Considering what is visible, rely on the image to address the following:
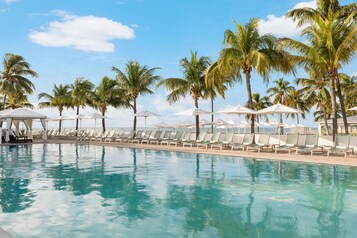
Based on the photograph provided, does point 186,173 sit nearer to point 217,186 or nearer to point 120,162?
point 217,186

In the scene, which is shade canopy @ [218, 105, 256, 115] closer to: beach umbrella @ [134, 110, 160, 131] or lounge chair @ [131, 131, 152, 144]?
lounge chair @ [131, 131, 152, 144]

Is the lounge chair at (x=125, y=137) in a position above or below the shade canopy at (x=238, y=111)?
below

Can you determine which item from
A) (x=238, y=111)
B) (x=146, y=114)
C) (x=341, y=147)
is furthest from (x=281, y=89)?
(x=341, y=147)

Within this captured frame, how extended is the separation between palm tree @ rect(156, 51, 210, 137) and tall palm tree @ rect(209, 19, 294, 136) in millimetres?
5839

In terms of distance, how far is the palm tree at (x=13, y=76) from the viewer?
112 feet

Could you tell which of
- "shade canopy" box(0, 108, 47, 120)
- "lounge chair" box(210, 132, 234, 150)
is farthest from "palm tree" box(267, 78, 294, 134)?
"shade canopy" box(0, 108, 47, 120)

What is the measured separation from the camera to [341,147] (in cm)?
1569

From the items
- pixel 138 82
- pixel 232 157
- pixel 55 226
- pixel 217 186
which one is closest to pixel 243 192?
pixel 217 186

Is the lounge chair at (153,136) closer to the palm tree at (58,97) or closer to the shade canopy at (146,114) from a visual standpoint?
the shade canopy at (146,114)

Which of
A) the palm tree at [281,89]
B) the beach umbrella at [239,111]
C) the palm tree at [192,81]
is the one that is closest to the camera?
the beach umbrella at [239,111]

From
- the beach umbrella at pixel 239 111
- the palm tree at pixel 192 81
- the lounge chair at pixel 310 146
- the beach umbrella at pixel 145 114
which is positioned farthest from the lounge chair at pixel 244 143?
the beach umbrella at pixel 145 114

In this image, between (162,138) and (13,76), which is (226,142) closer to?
(162,138)

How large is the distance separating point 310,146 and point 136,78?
19452 mm

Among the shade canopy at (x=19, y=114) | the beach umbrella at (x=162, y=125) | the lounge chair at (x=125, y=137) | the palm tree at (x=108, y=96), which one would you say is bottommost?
the lounge chair at (x=125, y=137)
